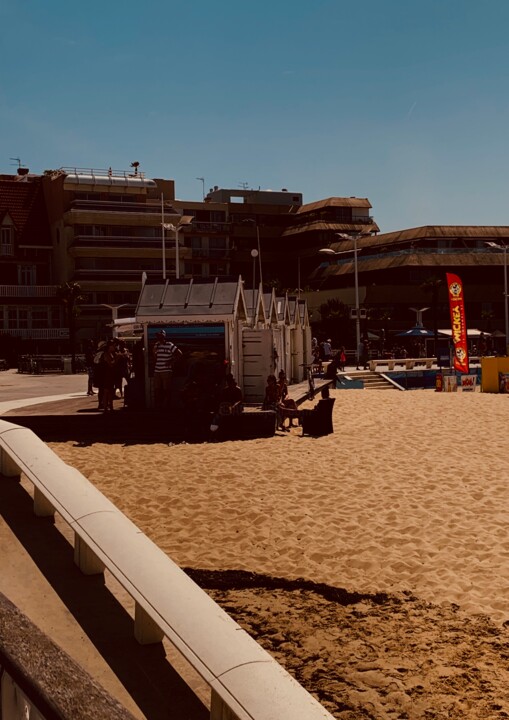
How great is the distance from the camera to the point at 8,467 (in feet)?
27.6

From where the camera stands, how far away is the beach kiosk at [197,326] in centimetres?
2022

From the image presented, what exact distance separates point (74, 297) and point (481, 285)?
41323 millimetres

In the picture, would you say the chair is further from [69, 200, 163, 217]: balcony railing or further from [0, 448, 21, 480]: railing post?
[69, 200, 163, 217]: balcony railing

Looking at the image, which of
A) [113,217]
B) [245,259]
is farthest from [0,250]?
[245,259]

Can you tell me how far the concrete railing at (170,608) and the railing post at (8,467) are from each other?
713 mm

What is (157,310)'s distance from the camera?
2064 cm

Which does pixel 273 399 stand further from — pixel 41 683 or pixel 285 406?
pixel 41 683

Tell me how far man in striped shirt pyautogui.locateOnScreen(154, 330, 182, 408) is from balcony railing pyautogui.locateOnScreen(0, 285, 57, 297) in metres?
45.6

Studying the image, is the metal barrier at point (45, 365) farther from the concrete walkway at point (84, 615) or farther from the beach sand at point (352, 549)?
the concrete walkway at point (84, 615)

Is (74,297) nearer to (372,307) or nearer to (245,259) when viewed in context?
(372,307)

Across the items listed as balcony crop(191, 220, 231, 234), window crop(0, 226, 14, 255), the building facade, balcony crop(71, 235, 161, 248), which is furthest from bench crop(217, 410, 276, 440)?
balcony crop(191, 220, 231, 234)

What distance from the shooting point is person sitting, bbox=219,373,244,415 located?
1820cm

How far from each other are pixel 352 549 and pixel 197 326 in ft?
38.2

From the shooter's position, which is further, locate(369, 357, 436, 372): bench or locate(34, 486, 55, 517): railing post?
locate(369, 357, 436, 372): bench
